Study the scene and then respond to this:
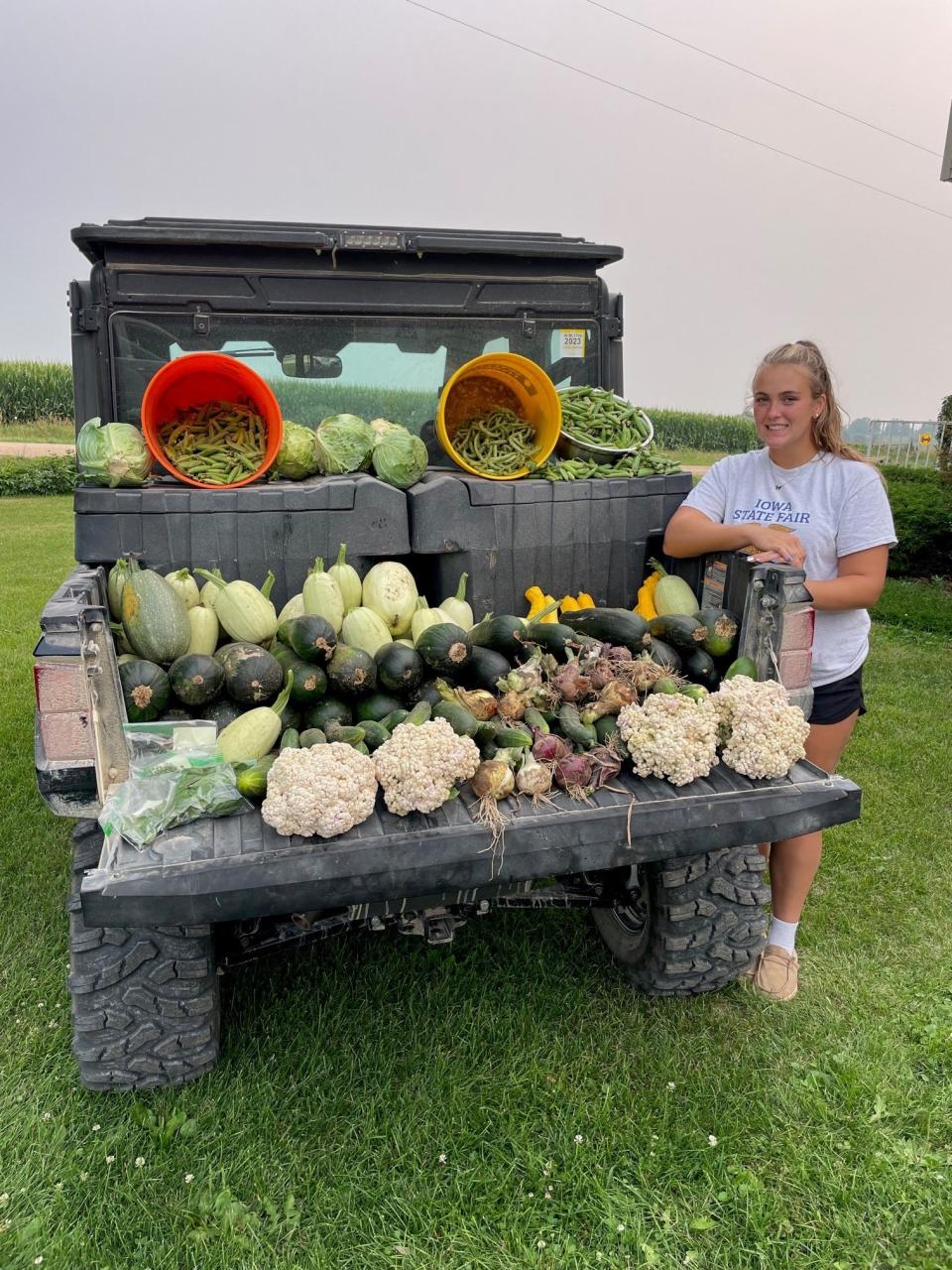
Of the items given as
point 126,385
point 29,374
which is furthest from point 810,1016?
point 29,374

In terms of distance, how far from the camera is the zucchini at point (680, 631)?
10.6 feet

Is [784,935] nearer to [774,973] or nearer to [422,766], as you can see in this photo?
[774,973]

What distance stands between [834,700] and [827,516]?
0.73 meters

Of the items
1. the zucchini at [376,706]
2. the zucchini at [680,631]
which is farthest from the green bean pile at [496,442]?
the zucchini at [376,706]

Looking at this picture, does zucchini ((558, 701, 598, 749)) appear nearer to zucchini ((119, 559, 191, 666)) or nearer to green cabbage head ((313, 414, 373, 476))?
zucchini ((119, 559, 191, 666))

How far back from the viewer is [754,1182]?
103 inches

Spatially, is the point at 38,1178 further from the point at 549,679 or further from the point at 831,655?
the point at 831,655

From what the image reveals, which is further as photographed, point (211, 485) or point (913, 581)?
point (913, 581)

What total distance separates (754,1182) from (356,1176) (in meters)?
1.18

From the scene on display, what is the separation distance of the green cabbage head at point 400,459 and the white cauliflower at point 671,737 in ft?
5.22

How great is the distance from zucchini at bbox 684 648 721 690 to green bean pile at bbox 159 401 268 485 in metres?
1.94

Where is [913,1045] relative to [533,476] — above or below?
below

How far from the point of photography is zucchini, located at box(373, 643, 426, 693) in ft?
9.87

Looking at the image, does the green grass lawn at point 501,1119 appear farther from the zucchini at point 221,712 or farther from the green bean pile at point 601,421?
the green bean pile at point 601,421
